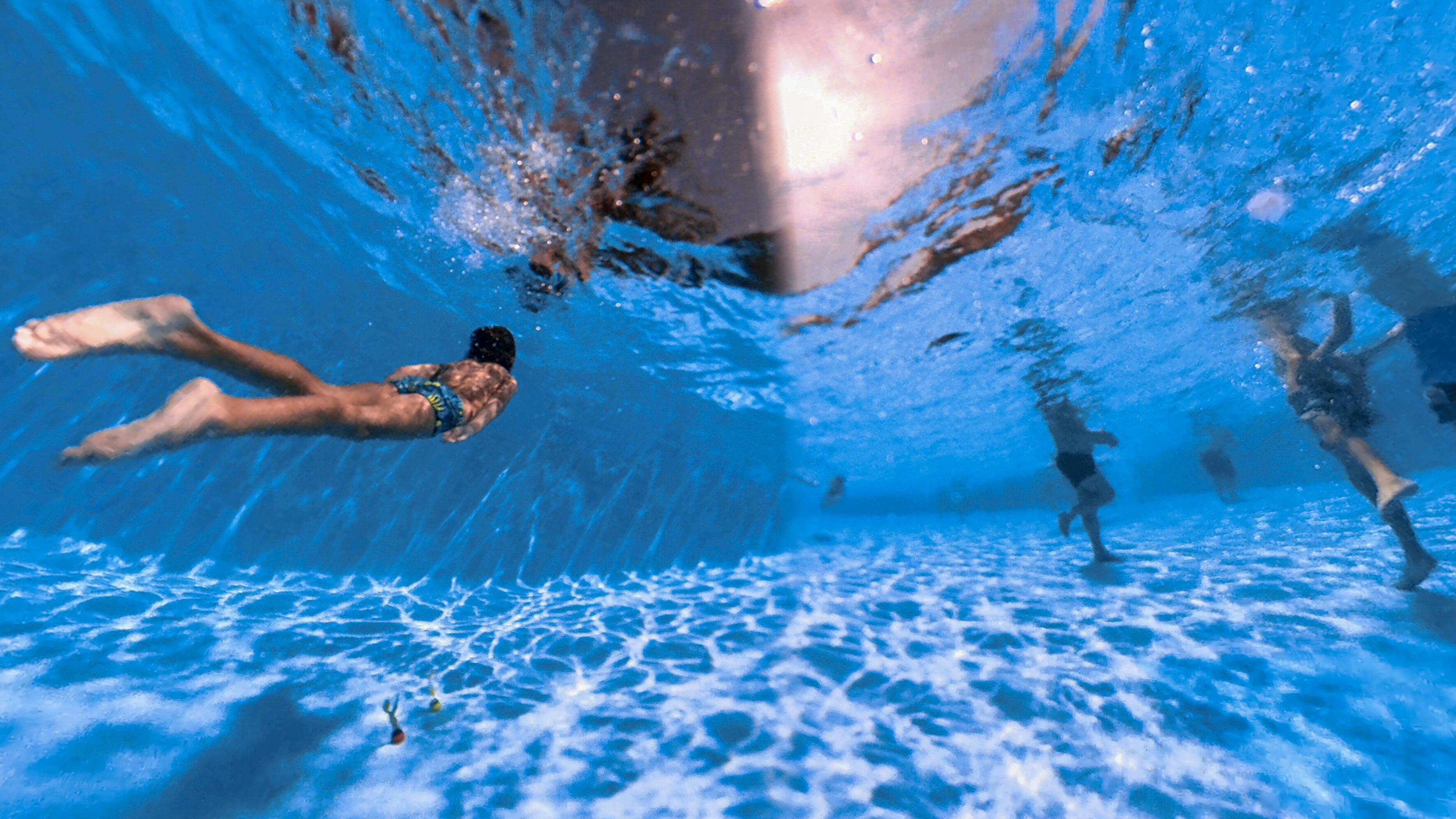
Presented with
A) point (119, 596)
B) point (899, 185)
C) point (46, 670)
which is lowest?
point (46, 670)

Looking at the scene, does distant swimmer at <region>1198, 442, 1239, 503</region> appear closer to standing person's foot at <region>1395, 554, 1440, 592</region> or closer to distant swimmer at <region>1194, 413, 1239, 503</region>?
distant swimmer at <region>1194, 413, 1239, 503</region>

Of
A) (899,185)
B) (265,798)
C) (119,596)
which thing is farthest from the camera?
(119,596)

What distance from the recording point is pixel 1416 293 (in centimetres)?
1540

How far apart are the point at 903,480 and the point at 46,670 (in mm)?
50004

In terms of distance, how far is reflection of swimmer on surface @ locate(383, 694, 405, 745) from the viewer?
5492mm

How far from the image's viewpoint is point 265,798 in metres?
4.71

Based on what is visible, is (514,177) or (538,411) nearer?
(514,177)

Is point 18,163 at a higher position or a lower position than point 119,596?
higher

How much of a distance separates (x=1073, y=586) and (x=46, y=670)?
16.6m

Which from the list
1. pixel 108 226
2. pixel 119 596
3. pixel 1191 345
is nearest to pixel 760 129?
pixel 119 596

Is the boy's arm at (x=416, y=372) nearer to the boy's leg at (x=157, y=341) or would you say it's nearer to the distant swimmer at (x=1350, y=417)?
the boy's leg at (x=157, y=341)

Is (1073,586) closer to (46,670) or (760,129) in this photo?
(760,129)

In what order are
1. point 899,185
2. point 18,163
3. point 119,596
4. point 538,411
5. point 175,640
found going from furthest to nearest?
1. point 538,411
2. point 18,163
3. point 119,596
4. point 899,185
5. point 175,640

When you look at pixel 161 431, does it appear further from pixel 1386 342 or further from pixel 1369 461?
pixel 1386 342
